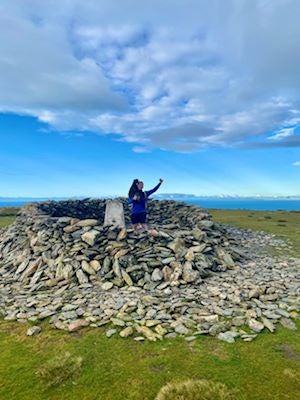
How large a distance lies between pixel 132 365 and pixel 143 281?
5.31m

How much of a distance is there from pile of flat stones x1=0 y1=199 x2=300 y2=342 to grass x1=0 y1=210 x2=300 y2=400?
491mm

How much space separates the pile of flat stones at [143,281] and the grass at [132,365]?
1.61ft

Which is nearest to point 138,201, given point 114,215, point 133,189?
point 133,189

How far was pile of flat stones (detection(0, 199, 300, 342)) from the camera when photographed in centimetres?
920

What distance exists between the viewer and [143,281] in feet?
40.4

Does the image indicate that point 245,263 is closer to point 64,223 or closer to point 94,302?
point 94,302

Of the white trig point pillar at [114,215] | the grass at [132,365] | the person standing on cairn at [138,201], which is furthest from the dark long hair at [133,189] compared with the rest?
the grass at [132,365]

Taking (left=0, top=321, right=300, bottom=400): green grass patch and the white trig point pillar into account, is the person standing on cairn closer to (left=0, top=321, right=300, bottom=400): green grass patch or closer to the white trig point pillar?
the white trig point pillar

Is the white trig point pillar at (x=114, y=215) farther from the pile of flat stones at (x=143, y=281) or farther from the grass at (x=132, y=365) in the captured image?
the grass at (x=132, y=365)

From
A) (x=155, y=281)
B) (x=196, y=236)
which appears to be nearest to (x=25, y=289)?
(x=155, y=281)

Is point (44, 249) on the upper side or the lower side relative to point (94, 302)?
upper

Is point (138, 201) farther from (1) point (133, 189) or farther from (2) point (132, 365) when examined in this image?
(2) point (132, 365)

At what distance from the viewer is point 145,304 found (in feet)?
33.9

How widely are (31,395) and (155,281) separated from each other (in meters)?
6.88
